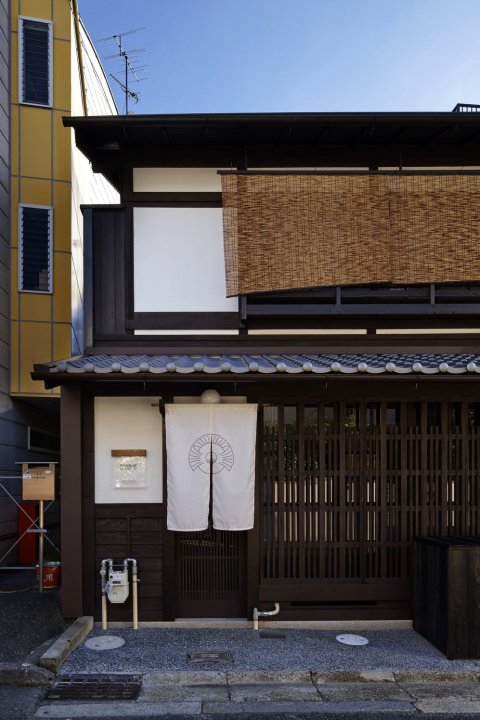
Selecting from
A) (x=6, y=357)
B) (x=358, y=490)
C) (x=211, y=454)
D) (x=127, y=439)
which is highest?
(x=6, y=357)

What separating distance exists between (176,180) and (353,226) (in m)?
2.68

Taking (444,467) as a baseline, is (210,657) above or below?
below

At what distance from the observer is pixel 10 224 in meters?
12.6

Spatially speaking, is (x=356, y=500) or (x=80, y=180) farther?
(x=80, y=180)

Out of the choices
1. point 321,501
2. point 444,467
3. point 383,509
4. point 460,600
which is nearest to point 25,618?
point 321,501

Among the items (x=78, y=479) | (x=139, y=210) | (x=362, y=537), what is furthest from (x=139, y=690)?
(x=139, y=210)

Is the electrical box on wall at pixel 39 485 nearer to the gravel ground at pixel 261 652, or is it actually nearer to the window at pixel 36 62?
the gravel ground at pixel 261 652

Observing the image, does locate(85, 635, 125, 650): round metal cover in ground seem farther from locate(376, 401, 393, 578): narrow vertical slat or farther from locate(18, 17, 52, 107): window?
locate(18, 17, 52, 107): window

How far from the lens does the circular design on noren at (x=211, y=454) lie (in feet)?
24.3

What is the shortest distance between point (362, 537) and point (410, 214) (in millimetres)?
4571

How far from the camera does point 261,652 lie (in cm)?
661

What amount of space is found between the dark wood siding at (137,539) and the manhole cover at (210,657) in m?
1.22

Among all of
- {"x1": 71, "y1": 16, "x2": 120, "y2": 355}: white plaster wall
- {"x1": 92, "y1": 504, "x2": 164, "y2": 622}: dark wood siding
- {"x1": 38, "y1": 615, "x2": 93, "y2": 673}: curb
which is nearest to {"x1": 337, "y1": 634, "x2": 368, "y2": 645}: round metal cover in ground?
{"x1": 92, "y1": 504, "x2": 164, "y2": 622}: dark wood siding

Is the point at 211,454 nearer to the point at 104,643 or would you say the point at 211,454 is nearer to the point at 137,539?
the point at 137,539
